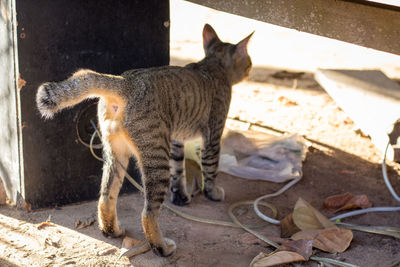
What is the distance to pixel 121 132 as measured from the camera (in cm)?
337

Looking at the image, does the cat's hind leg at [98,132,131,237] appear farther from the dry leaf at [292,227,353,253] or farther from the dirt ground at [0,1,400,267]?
the dry leaf at [292,227,353,253]

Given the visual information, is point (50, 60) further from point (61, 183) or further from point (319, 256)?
point (319, 256)

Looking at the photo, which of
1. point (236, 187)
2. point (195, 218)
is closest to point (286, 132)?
point (236, 187)

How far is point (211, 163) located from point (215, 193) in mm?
319

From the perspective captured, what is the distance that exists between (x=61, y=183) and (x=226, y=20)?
291 inches

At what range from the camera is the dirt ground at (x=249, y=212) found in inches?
141

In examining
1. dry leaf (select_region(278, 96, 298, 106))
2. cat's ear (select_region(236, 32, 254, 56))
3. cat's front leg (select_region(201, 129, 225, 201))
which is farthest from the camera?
dry leaf (select_region(278, 96, 298, 106))

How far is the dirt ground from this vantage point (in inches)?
141

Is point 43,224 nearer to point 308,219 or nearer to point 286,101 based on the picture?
point 308,219

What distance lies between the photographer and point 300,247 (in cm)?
357

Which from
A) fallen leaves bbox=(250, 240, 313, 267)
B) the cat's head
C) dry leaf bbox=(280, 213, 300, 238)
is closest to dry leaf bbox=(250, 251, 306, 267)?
fallen leaves bbox=(250, 240, 313, 267)

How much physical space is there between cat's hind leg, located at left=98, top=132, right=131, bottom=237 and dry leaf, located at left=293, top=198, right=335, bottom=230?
147cm

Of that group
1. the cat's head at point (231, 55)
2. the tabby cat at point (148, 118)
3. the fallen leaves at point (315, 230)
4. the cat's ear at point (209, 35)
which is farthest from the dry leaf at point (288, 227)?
the cat's ear at point (209, 35)

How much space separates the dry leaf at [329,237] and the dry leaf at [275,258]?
0.85 feet
